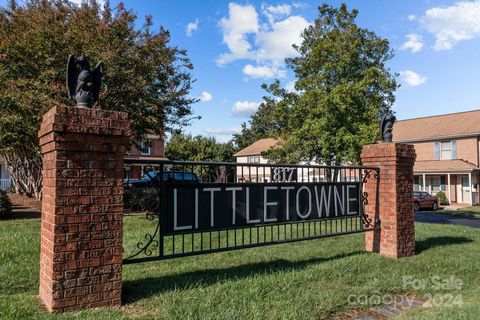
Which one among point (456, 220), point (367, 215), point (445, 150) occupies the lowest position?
point (456, 220)

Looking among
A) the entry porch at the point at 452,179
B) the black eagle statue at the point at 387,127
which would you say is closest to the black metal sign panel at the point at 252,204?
the black eagle statue at the point at 387,127

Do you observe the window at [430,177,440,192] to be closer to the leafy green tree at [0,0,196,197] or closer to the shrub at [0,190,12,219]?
the leafy green tree at [0,0,196,197]

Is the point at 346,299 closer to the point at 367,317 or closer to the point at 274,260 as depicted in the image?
the point at 367,317

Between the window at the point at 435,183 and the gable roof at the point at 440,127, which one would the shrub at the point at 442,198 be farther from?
the gable roof at the point at 440,127

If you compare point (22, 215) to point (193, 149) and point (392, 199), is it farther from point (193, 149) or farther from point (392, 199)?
point (193, 149)

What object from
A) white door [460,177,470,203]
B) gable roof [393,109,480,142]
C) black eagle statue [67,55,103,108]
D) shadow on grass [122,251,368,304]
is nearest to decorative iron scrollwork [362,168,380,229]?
shadow on grass [122,251,368,304]

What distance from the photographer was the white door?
84.8 feet

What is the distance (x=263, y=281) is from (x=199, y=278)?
2.61 feet

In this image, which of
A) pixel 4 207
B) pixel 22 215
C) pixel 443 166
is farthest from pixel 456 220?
pixel 4 207

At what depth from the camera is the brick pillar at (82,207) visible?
3.20 meters

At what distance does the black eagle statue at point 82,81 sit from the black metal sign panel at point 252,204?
1.22m

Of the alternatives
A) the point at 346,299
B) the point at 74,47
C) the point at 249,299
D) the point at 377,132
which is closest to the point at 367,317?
the point at 346,299

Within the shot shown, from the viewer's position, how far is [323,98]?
13.7 meters

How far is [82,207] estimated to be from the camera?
3.32m
